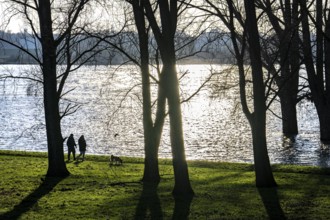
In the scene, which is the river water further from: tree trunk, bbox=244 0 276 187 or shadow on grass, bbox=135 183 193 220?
shadow on grass, bbox=135 183 193 220

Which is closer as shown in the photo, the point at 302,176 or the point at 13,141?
the point at 302,176

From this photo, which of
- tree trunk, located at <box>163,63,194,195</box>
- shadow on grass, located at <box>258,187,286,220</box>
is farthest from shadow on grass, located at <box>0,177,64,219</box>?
shadow on grass, located at <box>258,187,286,220</box>

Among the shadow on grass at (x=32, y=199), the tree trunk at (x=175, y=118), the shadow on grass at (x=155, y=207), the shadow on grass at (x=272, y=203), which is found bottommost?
the shadow on grass at (x=272, y=203)

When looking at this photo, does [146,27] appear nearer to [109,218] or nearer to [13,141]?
[109,218]

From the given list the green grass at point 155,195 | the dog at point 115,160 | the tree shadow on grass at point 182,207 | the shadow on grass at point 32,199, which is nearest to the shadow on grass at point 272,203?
the green grass at point 155,195

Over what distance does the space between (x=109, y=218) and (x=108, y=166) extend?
35.7 feet

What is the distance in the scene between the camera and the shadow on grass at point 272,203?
1290 cm

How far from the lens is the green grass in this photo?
43.5ft

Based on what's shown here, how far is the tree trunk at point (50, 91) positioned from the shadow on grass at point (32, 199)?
75cm

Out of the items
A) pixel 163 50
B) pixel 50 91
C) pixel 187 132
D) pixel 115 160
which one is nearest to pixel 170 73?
pixel 163 50

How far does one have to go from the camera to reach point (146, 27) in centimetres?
1875

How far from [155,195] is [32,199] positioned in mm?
3408

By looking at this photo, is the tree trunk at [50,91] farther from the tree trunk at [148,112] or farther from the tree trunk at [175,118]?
the tree trunk at [175,118]

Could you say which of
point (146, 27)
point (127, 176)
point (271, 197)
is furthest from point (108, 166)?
point (271, 197)
